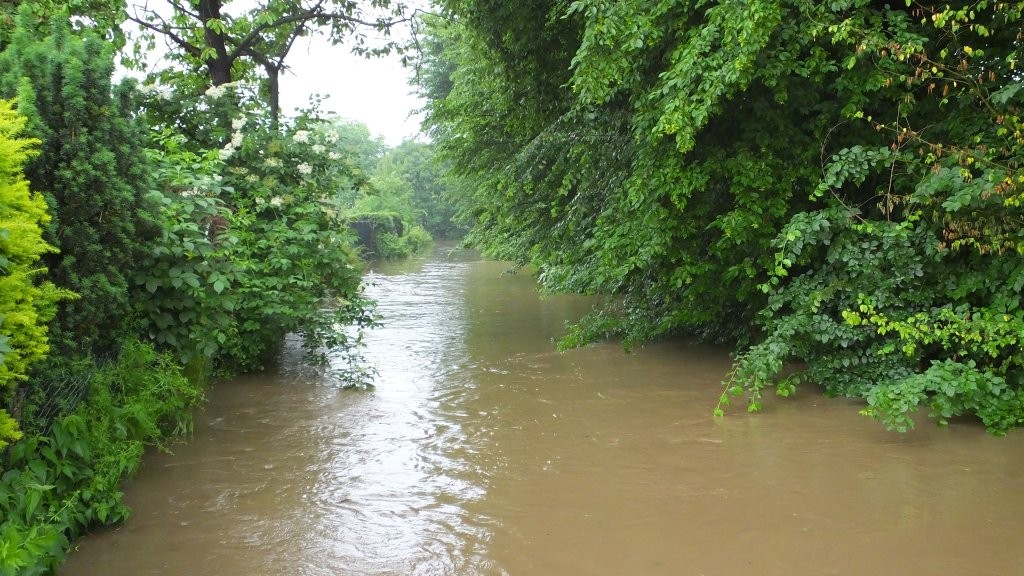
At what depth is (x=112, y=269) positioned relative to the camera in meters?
4.56

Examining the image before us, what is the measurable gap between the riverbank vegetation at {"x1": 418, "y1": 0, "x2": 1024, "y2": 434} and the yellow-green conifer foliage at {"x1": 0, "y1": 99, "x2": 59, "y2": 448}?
439cm

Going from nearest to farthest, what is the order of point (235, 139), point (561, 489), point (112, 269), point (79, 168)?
point (79, 168), point (112, 269), point (561, 489), point (235, 139)

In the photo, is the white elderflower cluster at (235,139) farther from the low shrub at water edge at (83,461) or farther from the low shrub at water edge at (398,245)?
the low shrub at water edge at (398,245)

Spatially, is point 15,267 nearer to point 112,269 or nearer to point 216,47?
point 112,269

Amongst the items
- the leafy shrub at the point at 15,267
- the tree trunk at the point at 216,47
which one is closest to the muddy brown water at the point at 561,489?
the leafy shrub at the point at 15,267

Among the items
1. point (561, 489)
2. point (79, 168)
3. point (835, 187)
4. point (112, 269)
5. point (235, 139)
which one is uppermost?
point (235, 139)

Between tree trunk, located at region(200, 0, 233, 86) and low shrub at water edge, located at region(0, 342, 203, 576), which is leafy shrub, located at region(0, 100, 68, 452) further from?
tree trunk, located at region(200, 0, 233, 86)

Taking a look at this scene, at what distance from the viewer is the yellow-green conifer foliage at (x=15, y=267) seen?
3338mm

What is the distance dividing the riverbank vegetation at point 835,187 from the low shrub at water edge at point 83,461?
433 cm

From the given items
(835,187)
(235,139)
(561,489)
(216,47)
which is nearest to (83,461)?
(561,489)

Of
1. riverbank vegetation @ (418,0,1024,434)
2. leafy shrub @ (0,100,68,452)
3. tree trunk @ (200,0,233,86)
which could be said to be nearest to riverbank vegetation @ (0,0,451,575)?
leafy shrub @ (0,100,68,452)

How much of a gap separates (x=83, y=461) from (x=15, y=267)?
128 cm

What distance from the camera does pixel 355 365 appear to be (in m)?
8.55

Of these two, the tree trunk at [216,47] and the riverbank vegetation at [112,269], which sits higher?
the tree trunk at [216,47]
